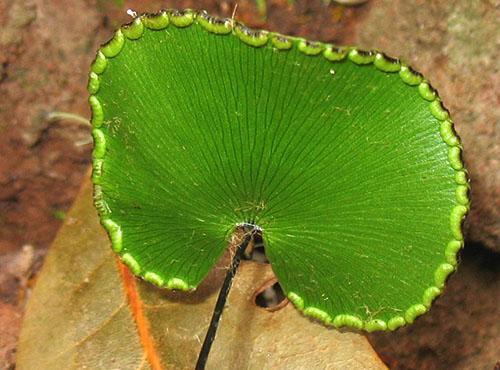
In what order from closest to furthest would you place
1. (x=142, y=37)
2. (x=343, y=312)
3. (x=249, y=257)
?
(x=142, y=37)
(x=343, y=312)
(x=249, y=257)

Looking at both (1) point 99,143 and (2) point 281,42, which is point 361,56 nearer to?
(2) point 281,42

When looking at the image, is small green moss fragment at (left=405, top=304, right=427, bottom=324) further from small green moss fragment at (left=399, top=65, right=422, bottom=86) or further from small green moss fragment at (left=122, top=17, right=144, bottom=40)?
small green moss fragment at (left=122, top=17, right=144, bottom=40)

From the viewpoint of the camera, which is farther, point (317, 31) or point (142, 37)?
point (317, 31)

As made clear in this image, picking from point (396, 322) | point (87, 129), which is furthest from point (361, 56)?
point (87, 129)

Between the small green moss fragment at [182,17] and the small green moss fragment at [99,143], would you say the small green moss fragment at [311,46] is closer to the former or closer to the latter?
the small green moss fragment at [182,17]

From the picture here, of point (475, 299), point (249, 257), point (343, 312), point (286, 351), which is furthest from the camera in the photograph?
point (475, 299)

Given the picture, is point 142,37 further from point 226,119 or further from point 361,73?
point 361,73

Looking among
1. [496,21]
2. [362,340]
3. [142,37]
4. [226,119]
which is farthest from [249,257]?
[496,21]
